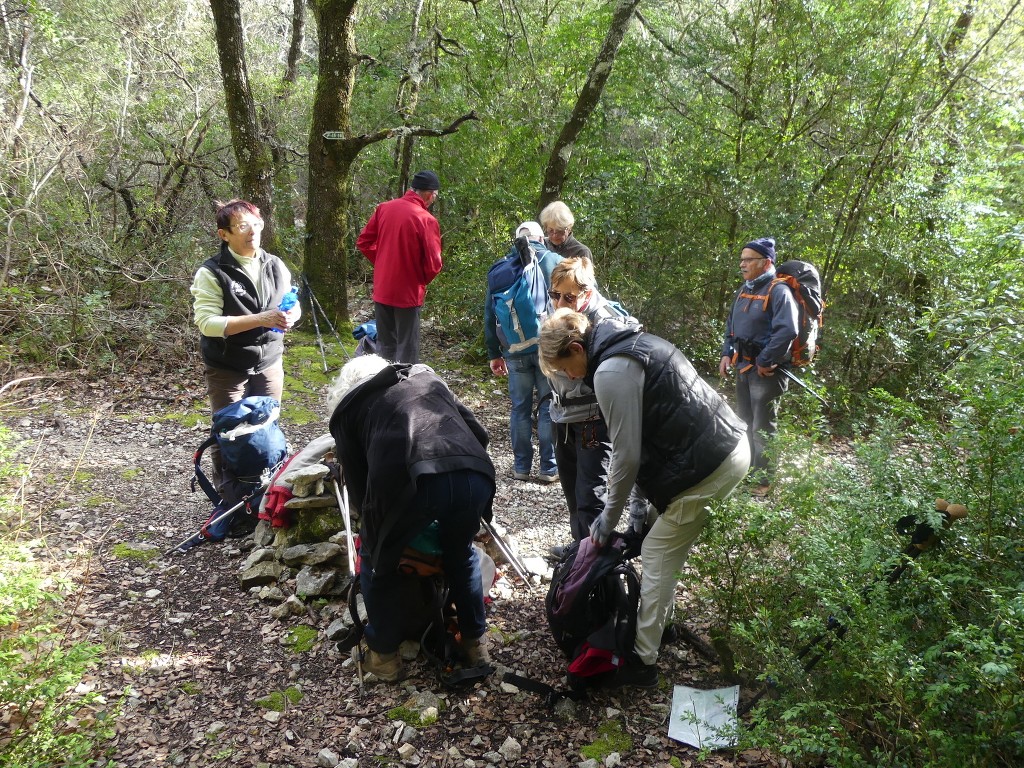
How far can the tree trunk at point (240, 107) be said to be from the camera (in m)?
7.15

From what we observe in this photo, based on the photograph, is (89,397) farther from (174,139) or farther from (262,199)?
(174,139)

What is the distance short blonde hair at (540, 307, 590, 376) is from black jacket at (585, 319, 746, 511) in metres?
0.08

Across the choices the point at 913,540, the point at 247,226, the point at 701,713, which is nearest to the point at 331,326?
the point at 247,226

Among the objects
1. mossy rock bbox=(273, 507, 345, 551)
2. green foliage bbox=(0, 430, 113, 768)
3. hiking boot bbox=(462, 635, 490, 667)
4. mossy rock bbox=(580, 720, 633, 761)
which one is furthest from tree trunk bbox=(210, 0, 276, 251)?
mossy rock bbox=(580, 720, 633, 761)

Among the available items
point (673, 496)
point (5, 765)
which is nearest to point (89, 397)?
point (5, 765)

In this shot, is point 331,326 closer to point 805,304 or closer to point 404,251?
point 404,251

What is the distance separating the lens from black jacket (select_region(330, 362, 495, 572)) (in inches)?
110

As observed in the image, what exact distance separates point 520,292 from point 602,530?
2.39 meters

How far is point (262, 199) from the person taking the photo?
25.8 feet

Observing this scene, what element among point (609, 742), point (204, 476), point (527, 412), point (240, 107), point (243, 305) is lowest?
point (609, 742)

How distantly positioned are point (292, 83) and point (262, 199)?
4955 mm

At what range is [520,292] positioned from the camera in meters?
4.91

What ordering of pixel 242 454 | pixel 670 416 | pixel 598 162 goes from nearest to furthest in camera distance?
1. pixel 670 416
2. pixel 242 454
3. pixel 598 162

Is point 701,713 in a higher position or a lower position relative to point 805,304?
lower
